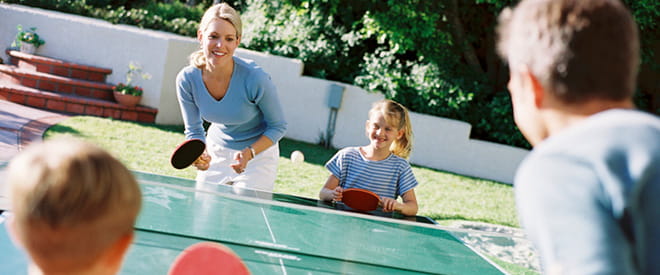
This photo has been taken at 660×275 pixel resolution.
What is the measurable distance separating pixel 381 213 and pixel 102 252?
2.67 meters

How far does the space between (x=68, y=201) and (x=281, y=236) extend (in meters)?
2.00

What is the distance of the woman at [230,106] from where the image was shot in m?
3.92

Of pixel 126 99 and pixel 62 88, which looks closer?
pixel 126 99

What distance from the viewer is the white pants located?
423 centimetres

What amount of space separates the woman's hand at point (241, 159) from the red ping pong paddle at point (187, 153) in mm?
223

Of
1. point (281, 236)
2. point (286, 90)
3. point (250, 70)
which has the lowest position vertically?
point (281, 236)

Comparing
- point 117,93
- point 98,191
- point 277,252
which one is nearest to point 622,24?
point 98,191

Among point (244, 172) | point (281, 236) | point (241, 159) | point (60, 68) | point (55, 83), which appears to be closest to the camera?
point (281, 236)

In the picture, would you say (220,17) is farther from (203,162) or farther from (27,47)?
(27,47)

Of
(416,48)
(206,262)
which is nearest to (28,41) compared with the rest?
(416,48)

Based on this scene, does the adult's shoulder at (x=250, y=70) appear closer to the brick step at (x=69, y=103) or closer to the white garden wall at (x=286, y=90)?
the brick step at (x=69, y=103)

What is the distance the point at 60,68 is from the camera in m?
11.6

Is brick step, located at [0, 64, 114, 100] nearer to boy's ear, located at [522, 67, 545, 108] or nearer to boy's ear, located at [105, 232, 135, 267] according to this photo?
boy's ear, located at [105, 232, 135, 267]

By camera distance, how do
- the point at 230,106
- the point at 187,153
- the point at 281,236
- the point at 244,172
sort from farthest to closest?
the point at 244,172
the point at 230,106
the point at 187,153
the point at 281,236
